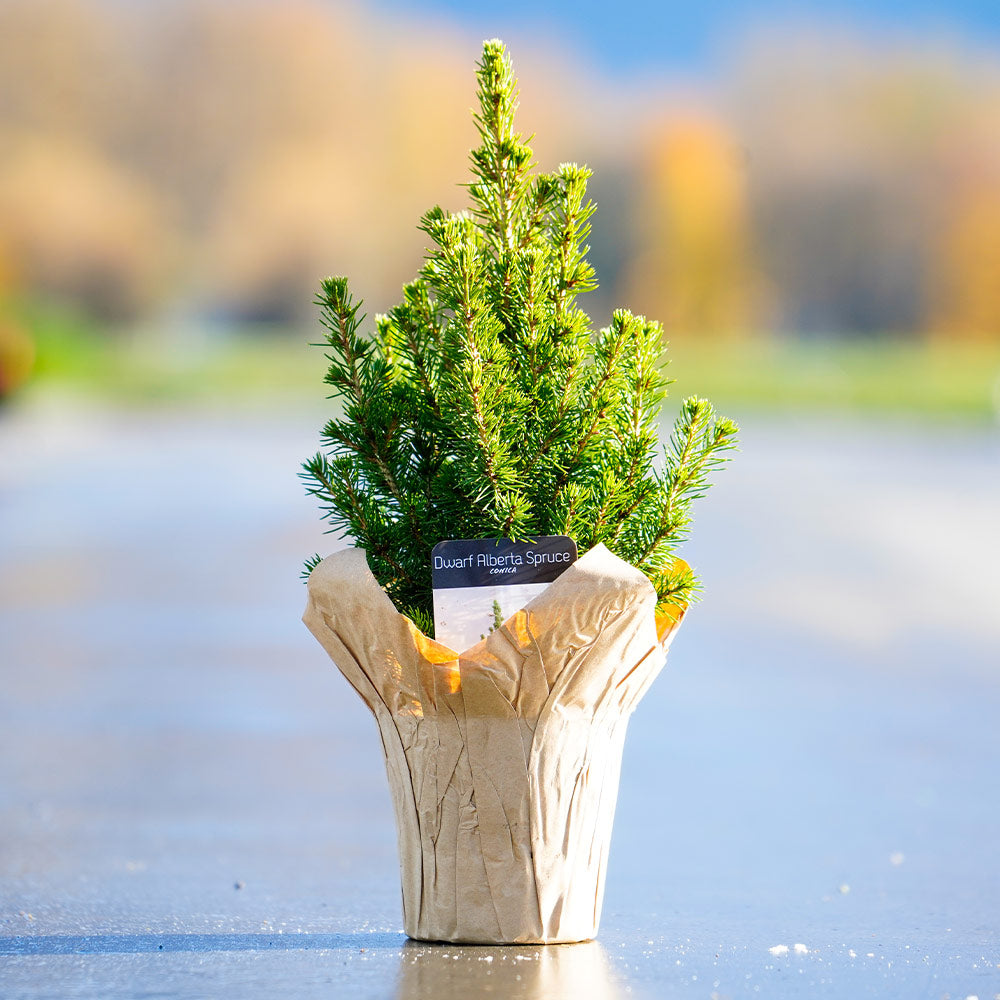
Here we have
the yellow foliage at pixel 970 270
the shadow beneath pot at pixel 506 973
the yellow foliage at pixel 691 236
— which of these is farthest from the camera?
the yellow foliage at pixel 970 270

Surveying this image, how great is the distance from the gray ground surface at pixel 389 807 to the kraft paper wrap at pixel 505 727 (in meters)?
0.07

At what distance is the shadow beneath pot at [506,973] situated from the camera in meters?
1.24

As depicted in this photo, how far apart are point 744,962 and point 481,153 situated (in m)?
0.91

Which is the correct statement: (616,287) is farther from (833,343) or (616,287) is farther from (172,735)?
(172,735)

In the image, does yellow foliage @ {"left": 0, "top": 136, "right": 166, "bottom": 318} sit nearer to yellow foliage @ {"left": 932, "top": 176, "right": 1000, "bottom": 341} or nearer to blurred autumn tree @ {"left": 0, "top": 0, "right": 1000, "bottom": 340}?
blurred autumn tree @ {"left": 0, "top": 0, "right": 1000, "bottom": 340}

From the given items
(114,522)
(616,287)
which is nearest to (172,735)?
(114,522)

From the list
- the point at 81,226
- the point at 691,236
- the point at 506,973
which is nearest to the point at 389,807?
the point at 506,973

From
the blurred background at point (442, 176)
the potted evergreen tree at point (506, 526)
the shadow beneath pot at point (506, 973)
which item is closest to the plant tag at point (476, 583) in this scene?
the potted evergreen tree at point (506, 526)

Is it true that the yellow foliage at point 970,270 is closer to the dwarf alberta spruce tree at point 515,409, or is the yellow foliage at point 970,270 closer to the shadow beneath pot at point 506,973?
the dwarf alberta spruce tree at point 515,409

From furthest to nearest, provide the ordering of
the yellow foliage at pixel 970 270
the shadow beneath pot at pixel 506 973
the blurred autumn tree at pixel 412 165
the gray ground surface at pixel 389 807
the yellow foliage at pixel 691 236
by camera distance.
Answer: the blurred autumn tree at pixel 412 165, the yellow foliage at pixel 970 270, the yellow foliage at pixel 691 236, the gray ground surface at pixel 389 807, the shadow beneath pot at pixel 506 973

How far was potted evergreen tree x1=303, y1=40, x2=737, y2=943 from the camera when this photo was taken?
1269mm

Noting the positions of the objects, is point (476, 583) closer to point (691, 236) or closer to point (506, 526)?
point (506, 526)

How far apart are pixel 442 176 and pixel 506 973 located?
80.0 ft

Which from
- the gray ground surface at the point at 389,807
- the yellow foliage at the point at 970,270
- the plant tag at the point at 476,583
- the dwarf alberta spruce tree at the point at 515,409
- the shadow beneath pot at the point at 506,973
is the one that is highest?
the yellow foliage at the point at 970,270
